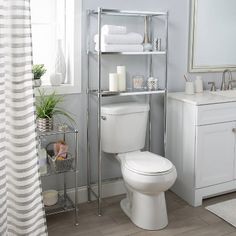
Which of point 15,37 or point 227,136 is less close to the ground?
point 15,37

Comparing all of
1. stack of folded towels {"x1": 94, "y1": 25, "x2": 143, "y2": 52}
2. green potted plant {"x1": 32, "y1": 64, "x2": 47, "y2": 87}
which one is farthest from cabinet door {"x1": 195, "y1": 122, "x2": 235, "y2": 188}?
green potted plant {"x1": 32, "y1": 64, "x2": 47, "y2": 87}

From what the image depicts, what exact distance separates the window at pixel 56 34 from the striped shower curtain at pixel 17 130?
2.04 ft

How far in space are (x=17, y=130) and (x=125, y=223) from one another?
3.53 feet

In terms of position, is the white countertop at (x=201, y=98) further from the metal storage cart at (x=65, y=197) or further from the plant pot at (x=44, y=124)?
the plant pot at (x=44, y=124)

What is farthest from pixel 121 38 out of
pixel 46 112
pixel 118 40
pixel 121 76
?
pixel 46 112

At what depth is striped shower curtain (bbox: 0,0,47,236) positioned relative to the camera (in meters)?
2.12

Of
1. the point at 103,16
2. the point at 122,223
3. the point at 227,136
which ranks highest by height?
the point at 103,16

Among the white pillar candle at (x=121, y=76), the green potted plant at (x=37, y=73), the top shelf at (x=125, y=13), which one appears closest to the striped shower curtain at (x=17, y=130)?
the green potted plant at (x=37, y=73)

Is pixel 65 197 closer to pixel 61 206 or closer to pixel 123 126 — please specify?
pixel 61 206

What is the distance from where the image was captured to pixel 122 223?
273 cm

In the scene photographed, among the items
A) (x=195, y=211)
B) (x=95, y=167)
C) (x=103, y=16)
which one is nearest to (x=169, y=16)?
(x=103, y=16)

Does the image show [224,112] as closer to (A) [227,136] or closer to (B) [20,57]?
(A) [227,136]

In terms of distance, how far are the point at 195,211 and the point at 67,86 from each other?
4.45 ft

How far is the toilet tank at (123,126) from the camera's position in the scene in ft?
9.30
